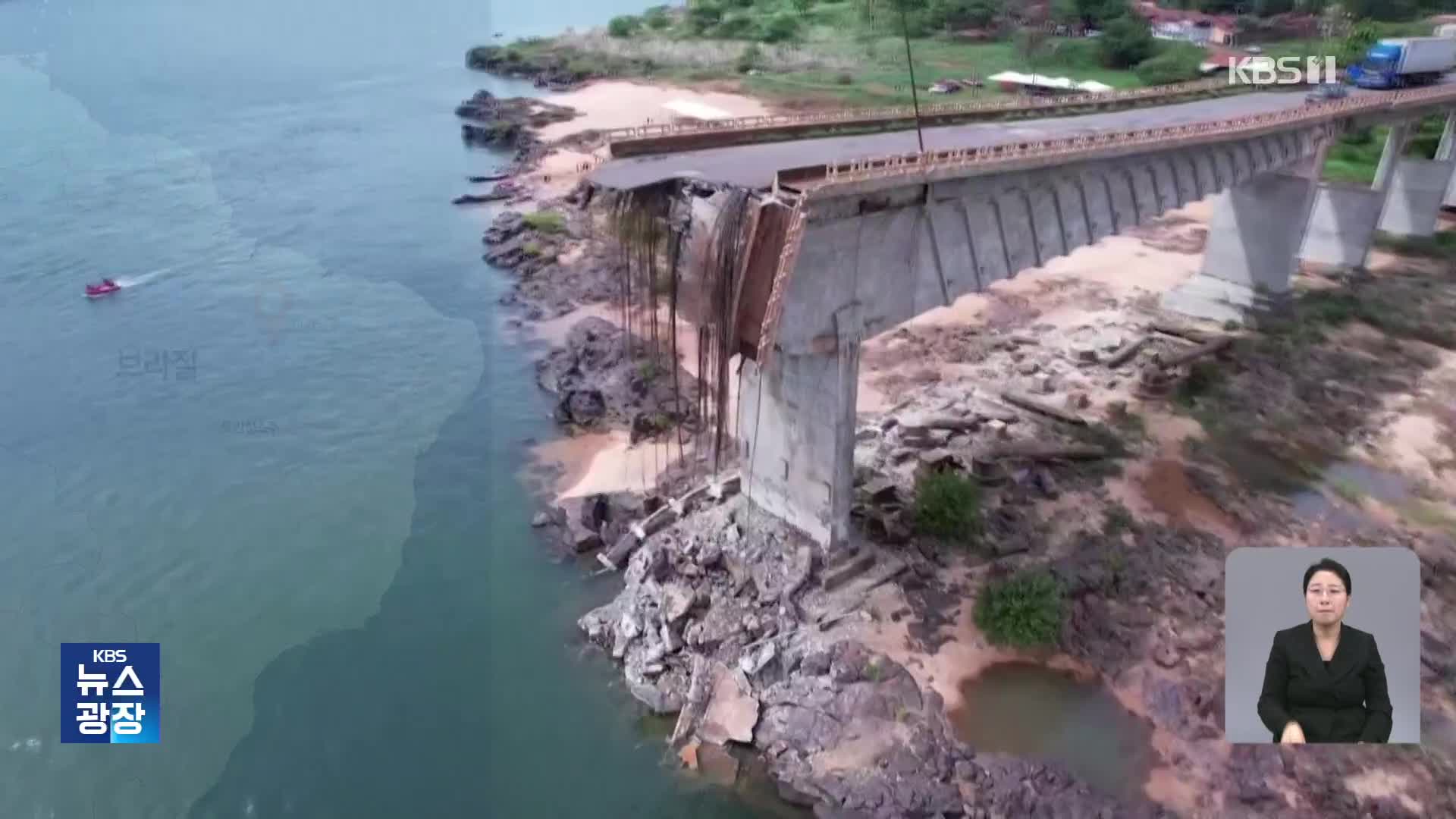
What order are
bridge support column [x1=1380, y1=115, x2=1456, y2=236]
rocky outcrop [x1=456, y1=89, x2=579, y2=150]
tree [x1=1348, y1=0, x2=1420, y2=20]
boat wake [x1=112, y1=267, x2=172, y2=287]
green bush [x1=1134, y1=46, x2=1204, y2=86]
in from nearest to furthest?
boat wake [x1=112, y1=267, x2=172, y2=287] → bridge support column [x1=1380, y1=115, x2=1456, y2=236] → green bush [x1=1134, y1=46, x2=1204, y2=86] → rocky outcrop [x1=456, y1=89, x2=579, y2=150] → tree [x1=1348, y1=0, x2=1420, y2=20]

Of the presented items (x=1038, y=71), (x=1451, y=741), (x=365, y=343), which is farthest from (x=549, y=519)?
(x=1038, y=71)

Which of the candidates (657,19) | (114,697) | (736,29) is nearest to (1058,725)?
(114,697)

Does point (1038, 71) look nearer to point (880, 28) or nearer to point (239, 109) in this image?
point (880, 28)

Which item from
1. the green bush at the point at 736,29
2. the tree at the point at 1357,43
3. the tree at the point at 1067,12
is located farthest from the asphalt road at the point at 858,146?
the green bush at the point at 736,29

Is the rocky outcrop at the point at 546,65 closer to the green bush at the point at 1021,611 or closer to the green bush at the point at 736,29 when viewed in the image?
the green bush at the point at 736,29

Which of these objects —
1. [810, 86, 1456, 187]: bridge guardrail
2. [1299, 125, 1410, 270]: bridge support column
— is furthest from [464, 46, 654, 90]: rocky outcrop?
[810, 86, 1456, 187]: bridge guardrail

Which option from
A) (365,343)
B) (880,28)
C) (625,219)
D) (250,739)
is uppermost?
(880,28)

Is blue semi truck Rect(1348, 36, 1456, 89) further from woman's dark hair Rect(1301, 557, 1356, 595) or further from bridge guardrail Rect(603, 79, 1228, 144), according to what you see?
woman's dark hair Rect(1301, 557, 1356, 595)
